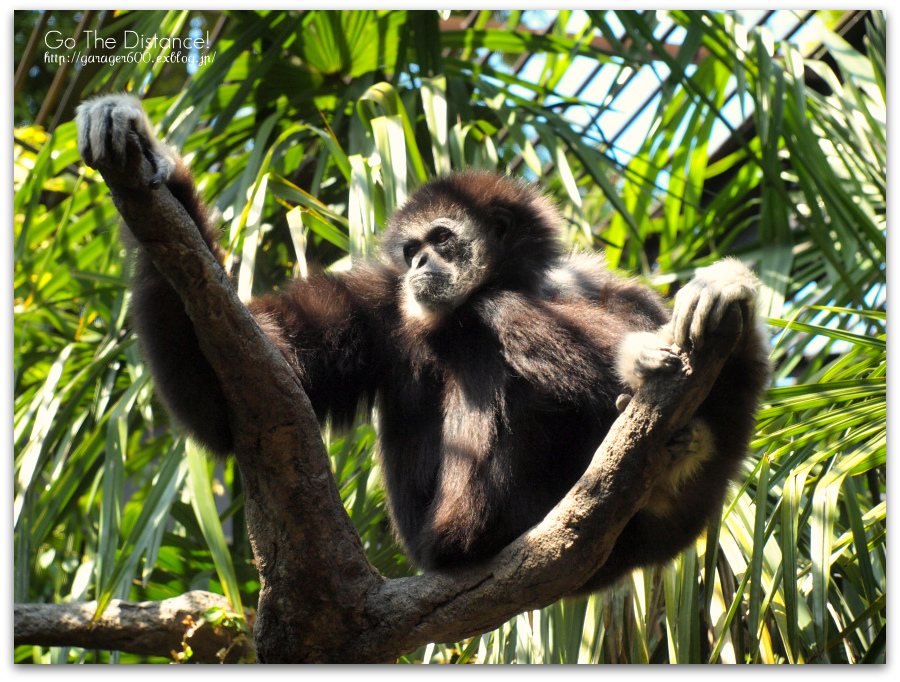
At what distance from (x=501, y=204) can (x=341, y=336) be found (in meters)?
0.66

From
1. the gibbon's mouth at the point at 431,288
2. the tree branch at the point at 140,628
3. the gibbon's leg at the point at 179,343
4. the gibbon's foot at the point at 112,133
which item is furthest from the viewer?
the tree branch at the point at 140,628

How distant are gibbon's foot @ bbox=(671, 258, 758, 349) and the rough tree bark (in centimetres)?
4

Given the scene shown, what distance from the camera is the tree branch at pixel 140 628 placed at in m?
2.66

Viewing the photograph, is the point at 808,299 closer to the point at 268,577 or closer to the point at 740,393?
the point at 740,393

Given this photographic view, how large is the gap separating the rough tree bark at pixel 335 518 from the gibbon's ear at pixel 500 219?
973 millimetres

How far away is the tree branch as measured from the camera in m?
2.66

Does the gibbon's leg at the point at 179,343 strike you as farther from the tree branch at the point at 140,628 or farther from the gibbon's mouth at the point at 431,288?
the tree branch at the point at 140,628

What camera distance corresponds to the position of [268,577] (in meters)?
1.86

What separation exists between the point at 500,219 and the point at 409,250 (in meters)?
0.29

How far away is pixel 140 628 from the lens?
2793 millimetres

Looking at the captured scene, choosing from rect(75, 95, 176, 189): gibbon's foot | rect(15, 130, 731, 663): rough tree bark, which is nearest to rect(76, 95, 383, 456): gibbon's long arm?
rect(75, 95, 176, 189): gibbon's foot

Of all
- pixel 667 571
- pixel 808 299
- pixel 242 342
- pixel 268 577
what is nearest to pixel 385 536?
pixel 667 571

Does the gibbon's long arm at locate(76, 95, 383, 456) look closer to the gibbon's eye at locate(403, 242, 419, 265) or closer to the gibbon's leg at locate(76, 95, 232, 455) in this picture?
the gibbon's leg at locate(76, 95, 232, 455)

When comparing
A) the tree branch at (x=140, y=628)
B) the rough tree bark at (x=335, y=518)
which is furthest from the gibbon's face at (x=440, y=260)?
the tree branch at (x=140, y=628)
